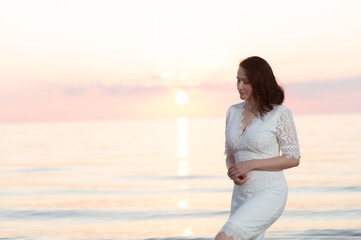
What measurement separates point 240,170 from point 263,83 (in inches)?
28.6

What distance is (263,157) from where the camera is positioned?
189 inches

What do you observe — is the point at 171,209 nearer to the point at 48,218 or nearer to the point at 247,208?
the point at 48,218

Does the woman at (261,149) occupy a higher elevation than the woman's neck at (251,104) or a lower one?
lower

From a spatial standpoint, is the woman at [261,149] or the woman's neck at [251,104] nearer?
the woman at [261,149]

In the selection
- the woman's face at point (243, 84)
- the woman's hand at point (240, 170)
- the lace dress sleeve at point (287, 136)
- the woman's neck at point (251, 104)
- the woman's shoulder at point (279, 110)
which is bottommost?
the woman's hand at point (240, 170)

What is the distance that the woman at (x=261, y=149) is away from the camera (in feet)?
15.5

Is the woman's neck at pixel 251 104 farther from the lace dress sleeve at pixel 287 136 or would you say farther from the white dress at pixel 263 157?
the lace dress sleeve at pixel 287 136

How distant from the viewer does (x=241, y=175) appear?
4.75 metres

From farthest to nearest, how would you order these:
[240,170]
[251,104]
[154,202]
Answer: [154,202] → [251,104] → [240,170]

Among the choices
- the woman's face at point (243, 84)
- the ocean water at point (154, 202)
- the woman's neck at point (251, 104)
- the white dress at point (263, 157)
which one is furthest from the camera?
the ocean water at point (154, 202)

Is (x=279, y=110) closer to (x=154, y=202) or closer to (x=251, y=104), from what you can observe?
(x=251, y=104)

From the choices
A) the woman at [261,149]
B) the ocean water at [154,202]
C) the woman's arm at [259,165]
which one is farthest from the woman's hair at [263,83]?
the ocean water at [154,202]

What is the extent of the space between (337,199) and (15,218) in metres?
8.92

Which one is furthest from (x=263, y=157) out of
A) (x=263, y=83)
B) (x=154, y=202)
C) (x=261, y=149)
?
(x=154, y=202)
